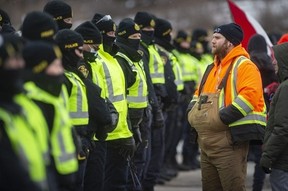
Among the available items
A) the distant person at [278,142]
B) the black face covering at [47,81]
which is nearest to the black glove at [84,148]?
the distant person at [278,142]

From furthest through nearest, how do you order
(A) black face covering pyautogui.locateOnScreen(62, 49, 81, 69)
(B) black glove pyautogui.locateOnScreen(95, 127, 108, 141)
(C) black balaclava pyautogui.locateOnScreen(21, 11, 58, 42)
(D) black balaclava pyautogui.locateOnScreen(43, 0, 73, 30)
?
(D) black balaclava pyautogui.locateOnScreen(43, 0, 73, 30) → (B) black glove pyautogui.locateOnScreen(95, 127, 108, 141) → (A) black face covering pyautogui.locateOnScreen(62, 49, 81, 69) → (C) black balaclava pyautogui.locateOnScreen(21, 11, 58, 42)

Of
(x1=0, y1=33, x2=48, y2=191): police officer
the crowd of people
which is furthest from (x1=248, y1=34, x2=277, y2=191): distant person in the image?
(x1=0, y1=33, x2=48, y2=191): police officer

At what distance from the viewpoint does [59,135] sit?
615 centimetres

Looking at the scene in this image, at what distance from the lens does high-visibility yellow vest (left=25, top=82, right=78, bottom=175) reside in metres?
Answer: 6.15

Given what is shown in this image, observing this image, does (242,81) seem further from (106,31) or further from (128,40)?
(128,40)

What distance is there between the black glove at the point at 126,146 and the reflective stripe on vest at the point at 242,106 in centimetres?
117

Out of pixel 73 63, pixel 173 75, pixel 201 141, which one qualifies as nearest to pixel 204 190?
pixel 201 141

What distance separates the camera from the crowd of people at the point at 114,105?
18.3 feet

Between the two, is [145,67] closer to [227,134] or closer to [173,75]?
[173,75]

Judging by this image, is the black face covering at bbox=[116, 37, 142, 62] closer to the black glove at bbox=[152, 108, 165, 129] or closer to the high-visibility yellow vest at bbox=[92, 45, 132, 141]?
the high-visibility yellow vest at bbox=[92, 45, 132, 141]

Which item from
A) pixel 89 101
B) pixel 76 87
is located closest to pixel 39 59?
pixel 76 87

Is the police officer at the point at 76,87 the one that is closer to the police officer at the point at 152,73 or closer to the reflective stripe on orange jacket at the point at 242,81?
the reflective stripe on orange jacket at the point at 242,81

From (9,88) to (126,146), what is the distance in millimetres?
4544

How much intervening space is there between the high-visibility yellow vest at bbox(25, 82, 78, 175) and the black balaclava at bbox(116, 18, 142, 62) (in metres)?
4.61
